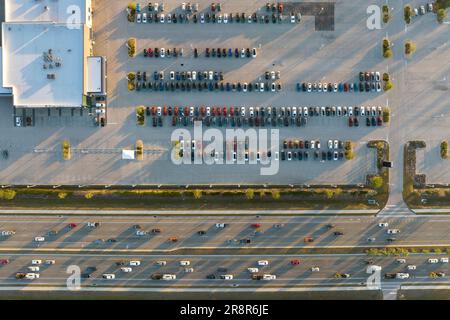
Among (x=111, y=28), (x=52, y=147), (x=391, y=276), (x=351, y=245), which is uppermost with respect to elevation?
(x=111, y=28)

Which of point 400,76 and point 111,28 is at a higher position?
point 111,28

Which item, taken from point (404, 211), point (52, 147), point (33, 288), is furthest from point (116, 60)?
point (404, 211)

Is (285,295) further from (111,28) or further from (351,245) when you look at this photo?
(111,28)

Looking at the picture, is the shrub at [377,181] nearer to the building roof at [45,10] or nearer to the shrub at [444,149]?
the shrub at [444,149]

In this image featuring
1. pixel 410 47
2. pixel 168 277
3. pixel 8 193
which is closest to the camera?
pixel 8 193

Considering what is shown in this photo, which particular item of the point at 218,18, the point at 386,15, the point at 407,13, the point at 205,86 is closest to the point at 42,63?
the point at 205,86

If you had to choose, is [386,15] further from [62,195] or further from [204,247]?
[62,195]
